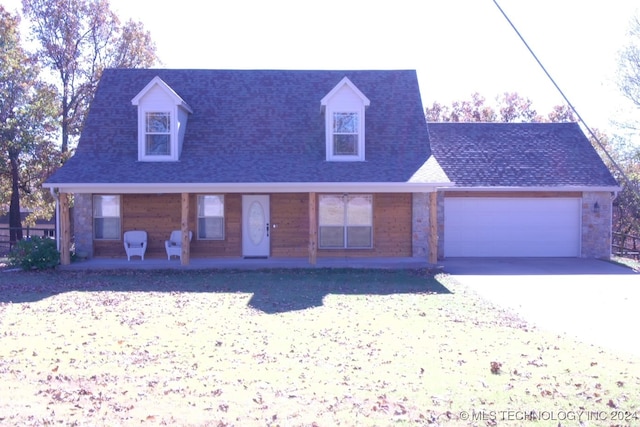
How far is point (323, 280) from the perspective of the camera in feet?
52.0

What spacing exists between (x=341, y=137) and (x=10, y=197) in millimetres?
17076

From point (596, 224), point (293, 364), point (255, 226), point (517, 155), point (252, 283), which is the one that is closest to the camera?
point (293, 364)

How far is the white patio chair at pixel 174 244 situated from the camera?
18672 millimetres

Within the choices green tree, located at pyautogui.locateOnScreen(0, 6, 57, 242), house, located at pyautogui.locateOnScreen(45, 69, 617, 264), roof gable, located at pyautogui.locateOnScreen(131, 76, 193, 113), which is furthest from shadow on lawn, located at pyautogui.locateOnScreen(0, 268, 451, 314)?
green tree, located at pyautogui.locateOnScreen(0, 6, 57, 242)

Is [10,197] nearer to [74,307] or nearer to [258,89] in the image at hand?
[258,89]

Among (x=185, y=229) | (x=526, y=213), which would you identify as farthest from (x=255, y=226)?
(x=526, y=213)

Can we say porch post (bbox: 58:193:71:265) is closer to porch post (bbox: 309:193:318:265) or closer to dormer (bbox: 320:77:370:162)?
porch post (bbox: 309:193:318:265)

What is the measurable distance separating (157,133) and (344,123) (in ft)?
18.5

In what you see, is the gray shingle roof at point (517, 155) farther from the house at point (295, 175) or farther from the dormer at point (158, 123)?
the dormer at point (158, 123)

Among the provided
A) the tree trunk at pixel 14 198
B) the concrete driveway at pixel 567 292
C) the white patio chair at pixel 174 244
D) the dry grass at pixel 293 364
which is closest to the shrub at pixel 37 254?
the white patio chair at pixel 174 244

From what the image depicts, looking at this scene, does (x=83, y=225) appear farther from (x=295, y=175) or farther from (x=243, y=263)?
(x=295, y=175)

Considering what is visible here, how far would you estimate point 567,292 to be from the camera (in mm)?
13969

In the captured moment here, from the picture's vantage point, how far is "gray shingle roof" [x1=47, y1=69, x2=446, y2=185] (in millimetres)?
17844

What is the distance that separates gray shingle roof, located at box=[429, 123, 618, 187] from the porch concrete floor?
411 cm
